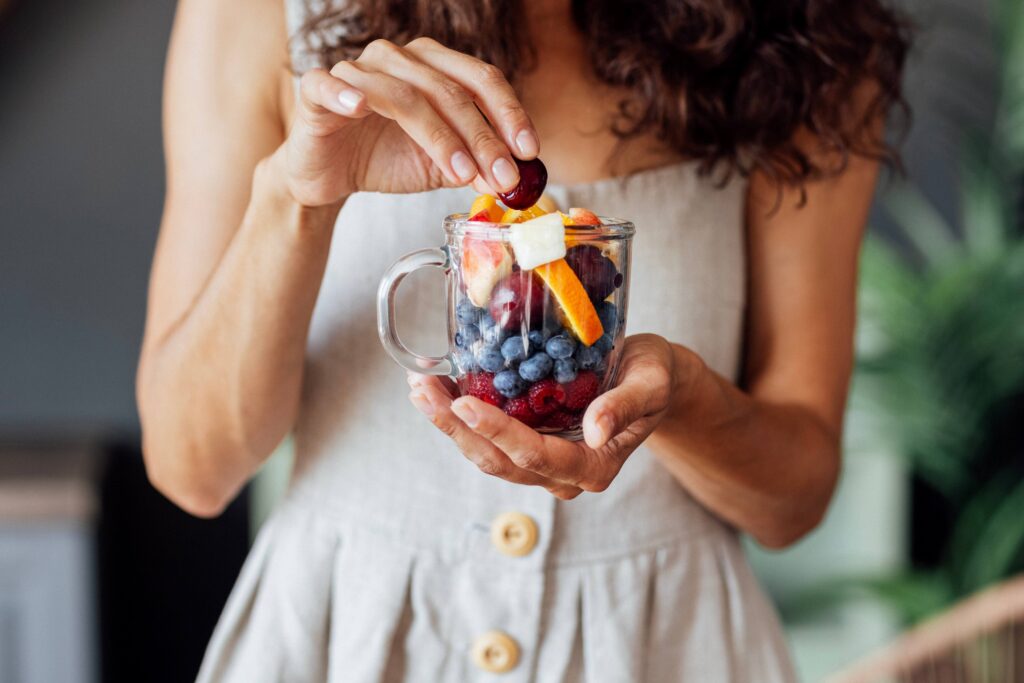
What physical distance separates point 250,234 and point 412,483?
30 cm

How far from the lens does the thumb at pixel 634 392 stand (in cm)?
65

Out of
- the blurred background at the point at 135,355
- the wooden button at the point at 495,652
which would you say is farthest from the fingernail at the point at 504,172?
the blurred background at the point at 135,355

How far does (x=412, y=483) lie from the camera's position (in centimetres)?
98

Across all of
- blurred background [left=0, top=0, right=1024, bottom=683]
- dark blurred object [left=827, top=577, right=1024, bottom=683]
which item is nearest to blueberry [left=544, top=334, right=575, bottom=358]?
dark blurred object [left=827, top=577, right=1024, bottom=683]

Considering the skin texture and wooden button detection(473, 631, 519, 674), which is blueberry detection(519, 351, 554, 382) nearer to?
the skin texture

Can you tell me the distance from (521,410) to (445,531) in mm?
311

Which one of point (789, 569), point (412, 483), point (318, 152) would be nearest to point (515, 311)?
point (318, 152)

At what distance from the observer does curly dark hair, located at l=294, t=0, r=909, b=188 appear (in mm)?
995

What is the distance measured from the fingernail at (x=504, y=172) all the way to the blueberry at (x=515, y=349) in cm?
10

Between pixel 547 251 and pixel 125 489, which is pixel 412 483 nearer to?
pixel 547 251

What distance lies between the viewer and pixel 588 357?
707mm

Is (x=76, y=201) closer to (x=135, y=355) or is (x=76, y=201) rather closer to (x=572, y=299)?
(x=135, y=355)

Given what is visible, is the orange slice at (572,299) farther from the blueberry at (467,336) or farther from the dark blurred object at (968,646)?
the dark blurred object at (968,646)

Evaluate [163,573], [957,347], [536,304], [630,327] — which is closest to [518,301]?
[536,304]
